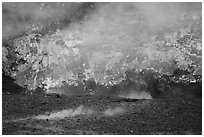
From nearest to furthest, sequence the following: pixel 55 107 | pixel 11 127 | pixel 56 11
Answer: pixel 11 127, pixel 55 107, pixel 56 11

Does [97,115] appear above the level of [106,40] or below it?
below

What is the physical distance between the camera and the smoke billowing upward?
7.39 metres

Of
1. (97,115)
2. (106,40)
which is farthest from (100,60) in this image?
(97,115)

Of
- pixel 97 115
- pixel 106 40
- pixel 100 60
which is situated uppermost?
pixel 106 40

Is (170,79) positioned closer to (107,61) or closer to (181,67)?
(181,67)

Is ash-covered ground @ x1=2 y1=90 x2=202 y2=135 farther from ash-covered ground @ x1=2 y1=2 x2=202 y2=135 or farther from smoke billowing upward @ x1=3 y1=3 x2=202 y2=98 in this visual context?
smoke billowing upward @ x1=3 y1=3 x2=202 y2=98

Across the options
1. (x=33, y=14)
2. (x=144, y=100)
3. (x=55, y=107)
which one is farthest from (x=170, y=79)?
(x=33, y=14)

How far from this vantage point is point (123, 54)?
7441mm

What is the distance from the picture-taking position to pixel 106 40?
7.52 metres

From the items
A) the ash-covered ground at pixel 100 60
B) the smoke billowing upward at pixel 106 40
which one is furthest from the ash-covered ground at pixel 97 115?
the smoke billowing upward at pixel 106 40

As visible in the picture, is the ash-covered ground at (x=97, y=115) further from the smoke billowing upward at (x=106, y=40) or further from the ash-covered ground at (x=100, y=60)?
the smoke billowing upward at (x=106, y=40)

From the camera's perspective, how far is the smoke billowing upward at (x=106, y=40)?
24.3 ft

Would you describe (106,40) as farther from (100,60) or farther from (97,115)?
(97,115)

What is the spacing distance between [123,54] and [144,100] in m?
1.08
